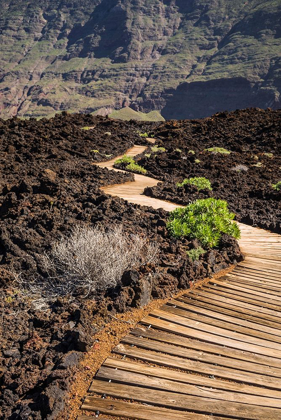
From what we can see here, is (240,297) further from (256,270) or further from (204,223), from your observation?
(204,223)

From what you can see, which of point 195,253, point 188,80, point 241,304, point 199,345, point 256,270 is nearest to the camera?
point 199,345

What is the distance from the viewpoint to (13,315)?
173 inches

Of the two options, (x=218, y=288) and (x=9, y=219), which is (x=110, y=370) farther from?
(x=9, y=219)

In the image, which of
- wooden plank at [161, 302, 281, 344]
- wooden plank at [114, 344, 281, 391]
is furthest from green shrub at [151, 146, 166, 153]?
wooden plank at [114, 344, 281, 391]

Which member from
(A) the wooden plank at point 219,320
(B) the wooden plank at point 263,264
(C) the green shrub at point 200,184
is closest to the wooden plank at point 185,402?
(A) the wooden plank at point 219,320

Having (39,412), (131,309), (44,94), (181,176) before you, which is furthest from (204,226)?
(44,94)

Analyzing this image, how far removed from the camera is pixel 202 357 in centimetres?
357

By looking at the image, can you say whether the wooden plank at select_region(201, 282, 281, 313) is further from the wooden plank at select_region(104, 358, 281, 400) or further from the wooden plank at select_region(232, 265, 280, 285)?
the wooden plank at select_region(104, 358, 281, 400)

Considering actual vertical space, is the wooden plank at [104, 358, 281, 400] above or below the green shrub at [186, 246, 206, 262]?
below

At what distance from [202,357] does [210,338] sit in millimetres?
319

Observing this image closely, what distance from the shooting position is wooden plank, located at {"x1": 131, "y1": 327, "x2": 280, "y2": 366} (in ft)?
11.9

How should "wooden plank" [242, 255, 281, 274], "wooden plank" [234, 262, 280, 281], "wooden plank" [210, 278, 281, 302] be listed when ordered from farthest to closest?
1. "wooden plank" [242, 255, 281, 274]
2. "wooden plank" [234, 262, 280, 281]
3. "wooden plank" [210, 278, 281, 302]

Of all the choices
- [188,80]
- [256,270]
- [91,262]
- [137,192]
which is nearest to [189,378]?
[91,262]

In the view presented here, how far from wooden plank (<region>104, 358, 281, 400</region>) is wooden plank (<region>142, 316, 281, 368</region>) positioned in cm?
43
